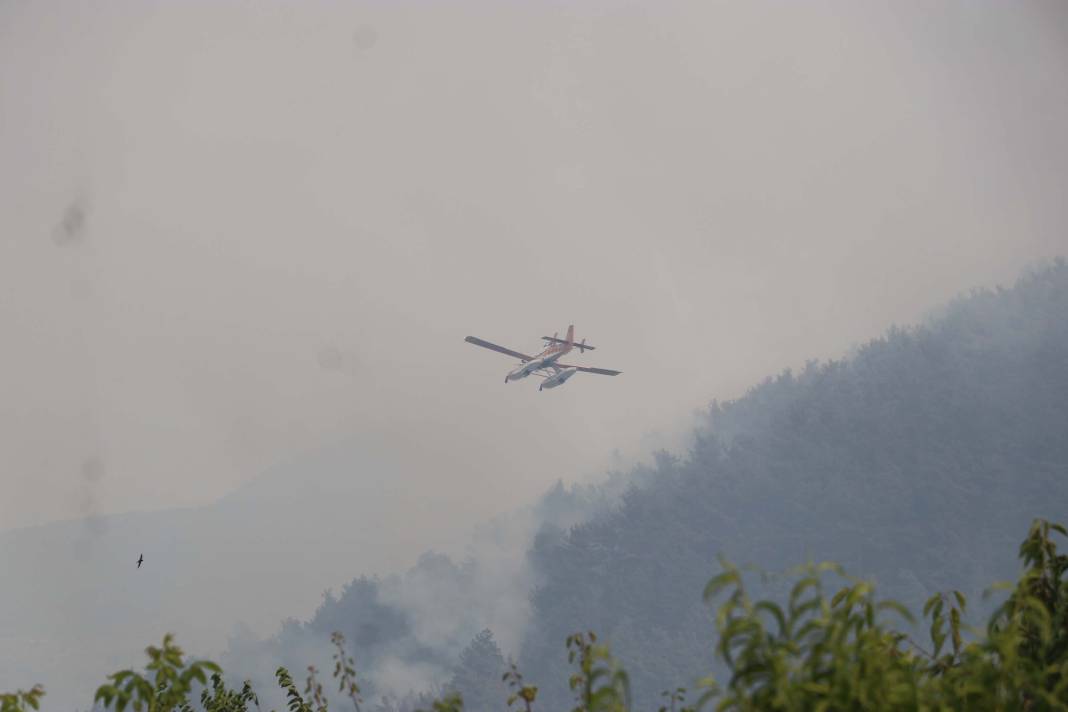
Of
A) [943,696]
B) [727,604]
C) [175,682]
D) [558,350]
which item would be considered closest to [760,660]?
[727,604]

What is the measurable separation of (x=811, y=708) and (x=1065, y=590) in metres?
6.15

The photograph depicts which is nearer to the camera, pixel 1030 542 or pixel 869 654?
pixel 869 654

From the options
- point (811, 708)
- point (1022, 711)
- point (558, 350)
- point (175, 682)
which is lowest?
point (1022, 711)

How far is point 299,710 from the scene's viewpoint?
33.0m

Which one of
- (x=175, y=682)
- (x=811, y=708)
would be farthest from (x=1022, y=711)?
(x=175, y=682)

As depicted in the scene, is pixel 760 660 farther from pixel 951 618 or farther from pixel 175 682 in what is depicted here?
pixel 175 682

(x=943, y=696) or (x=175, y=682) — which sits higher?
(x=175, y=682)

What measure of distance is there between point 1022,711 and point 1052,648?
2579mm

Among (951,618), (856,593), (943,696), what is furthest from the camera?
(951,618)

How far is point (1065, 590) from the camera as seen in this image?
683 inches

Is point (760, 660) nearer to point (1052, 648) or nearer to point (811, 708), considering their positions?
point (811, 708)

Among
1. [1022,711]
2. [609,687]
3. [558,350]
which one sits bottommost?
[1022,711]

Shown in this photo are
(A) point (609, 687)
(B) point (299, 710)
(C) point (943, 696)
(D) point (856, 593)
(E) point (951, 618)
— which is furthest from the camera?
(B) point (299, 710)

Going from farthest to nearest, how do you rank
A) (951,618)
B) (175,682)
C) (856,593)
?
(951,618) → (175,682) → (856,593)
